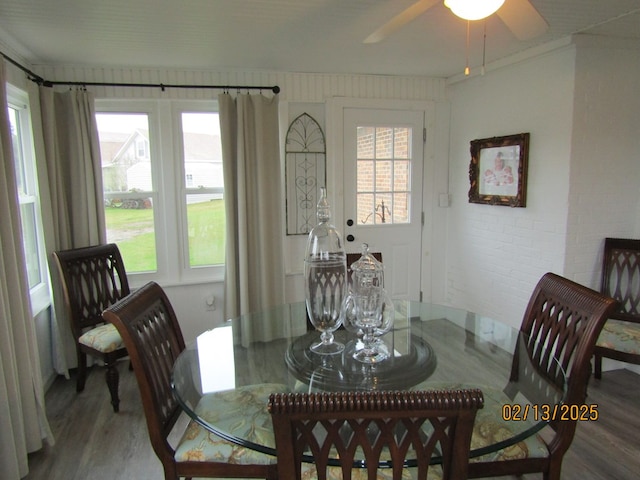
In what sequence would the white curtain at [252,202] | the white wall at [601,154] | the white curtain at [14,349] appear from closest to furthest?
1. the white curtain at [14,349]
2. the white wall at [601,154]
3. the white curtain at [252,202]

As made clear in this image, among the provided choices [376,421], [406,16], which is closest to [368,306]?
[376,421]

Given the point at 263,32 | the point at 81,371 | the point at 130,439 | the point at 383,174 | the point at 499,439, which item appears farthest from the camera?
the point at 383,174

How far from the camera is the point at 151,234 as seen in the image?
11.4ft

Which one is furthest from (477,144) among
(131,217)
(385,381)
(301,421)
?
(301,421)

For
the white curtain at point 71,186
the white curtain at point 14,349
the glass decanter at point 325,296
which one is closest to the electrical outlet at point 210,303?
the white curtain at point 71,186

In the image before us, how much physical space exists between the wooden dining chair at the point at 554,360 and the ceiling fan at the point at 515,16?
1037 mm

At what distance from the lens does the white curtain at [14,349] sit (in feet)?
6.14

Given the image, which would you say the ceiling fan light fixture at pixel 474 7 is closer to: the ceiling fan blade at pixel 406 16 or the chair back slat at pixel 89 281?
the ceiling fan blade at pixel 406 16

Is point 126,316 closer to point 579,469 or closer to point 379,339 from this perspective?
point 379,339

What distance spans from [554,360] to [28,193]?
331 centimetres

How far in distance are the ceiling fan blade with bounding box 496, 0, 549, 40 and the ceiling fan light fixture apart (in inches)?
2.7

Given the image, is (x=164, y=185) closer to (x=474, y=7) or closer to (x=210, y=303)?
(x=210, y=303)
